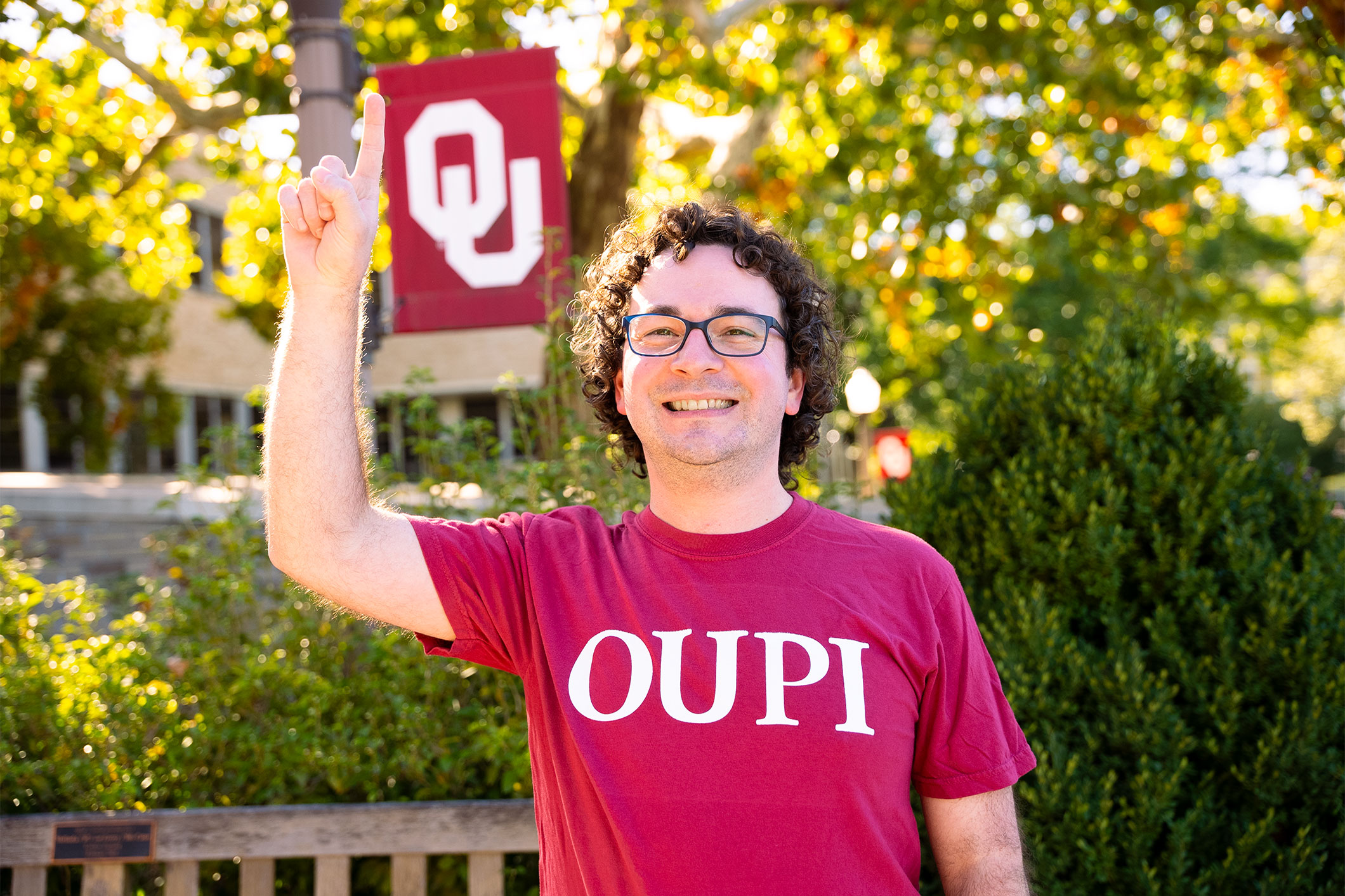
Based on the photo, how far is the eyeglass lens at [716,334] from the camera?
1.90 meters

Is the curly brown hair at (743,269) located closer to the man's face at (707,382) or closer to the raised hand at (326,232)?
the man's face at (707,382)

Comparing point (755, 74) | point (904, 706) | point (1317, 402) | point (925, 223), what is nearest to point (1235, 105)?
point (925, 223)

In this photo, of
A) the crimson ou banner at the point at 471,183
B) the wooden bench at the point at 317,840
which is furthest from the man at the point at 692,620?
the crimson ou banner at the point at 471,183

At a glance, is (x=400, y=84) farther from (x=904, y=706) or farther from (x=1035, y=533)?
(x=904, y=706)

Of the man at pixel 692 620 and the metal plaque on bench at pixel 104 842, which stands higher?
the man at pixel 692 620

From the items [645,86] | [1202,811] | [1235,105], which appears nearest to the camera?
[1202,811]

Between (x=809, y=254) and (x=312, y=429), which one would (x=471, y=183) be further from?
(x=312, y=429)

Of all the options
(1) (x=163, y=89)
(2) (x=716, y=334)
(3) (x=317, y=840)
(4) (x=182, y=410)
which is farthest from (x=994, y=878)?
(4) (x=182, y=410)

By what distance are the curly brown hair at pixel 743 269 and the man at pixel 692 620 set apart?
3.6 inches

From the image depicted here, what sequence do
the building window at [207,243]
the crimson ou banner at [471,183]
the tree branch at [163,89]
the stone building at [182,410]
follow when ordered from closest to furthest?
the crimson ou banner at [471,183]
the tree branch at [163,89]
the stone building at [182,410]
the building window at [207,243]

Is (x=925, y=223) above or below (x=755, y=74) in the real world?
below

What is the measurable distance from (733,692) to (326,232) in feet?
3.23

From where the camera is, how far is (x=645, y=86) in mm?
7074

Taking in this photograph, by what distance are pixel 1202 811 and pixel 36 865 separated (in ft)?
9.24
